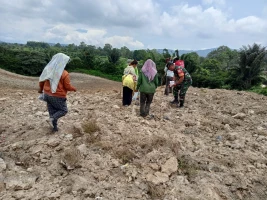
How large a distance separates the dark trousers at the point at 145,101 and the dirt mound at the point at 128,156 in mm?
233

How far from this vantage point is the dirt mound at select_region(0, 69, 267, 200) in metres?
2.83

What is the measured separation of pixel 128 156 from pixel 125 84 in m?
2.53

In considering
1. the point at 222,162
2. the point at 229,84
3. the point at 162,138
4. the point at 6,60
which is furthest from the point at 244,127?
the point at 6,60

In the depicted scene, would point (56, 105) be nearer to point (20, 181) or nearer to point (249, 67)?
point (20, 181)

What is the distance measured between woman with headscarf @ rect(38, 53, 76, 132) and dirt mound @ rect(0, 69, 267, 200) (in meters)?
0.54

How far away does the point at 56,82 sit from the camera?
356 centimetres

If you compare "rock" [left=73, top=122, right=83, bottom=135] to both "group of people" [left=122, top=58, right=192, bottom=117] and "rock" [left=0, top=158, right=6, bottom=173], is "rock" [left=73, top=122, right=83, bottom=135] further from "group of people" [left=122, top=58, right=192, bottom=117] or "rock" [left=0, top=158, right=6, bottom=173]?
"group of people" [left=122, top=58, right=192, bottom=117]

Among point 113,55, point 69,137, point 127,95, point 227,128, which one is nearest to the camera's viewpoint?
point 69,137

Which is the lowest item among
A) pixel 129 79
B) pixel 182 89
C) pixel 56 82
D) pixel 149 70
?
pixel 182 89

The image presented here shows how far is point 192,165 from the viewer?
3.51 meters

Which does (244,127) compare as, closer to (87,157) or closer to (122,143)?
(122,143)

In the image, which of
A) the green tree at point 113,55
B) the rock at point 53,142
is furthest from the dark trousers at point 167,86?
the green tree at point 113,55

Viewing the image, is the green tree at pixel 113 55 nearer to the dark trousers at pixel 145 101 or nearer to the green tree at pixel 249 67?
the green tree at pixel 249 67

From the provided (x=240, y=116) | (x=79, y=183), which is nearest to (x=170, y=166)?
(x=79, y=183)
